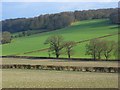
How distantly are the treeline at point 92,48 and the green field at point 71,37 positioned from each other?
1.70 metres

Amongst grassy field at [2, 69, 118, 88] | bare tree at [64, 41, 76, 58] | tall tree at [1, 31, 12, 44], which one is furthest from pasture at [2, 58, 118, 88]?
tall tree at [1, 31, 12, 44]

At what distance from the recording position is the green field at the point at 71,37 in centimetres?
8556

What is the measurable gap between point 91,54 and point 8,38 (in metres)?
34.8

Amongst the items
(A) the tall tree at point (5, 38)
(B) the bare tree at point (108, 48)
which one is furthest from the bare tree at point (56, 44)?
(A) the tall tree at point (5, 38)

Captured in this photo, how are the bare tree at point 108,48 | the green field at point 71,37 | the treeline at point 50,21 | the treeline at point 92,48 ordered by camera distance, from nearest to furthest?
1. the bare tree at point 108,48
2. the treeline at point 92,48
3. the green field at point 71,37
4. the treeline at point 50,21

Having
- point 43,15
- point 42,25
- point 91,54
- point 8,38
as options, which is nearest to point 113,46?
point 91,54

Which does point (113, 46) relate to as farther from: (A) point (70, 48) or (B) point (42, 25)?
(B) point (42, 25)

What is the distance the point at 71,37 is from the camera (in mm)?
95625

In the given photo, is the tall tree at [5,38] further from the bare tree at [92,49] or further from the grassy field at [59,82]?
the grassy field at [59,82]

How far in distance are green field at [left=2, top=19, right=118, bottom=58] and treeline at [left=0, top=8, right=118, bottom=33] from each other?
3.94 metres

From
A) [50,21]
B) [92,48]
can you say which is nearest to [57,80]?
[92,48]

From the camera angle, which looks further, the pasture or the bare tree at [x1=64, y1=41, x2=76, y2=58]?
the bare tree at [x1=64, y1=41, x2=76, y2=58]

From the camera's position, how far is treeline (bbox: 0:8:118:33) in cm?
11738

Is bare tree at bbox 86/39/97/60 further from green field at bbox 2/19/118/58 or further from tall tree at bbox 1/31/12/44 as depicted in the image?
tall tree at bbox 1/31/12/44
